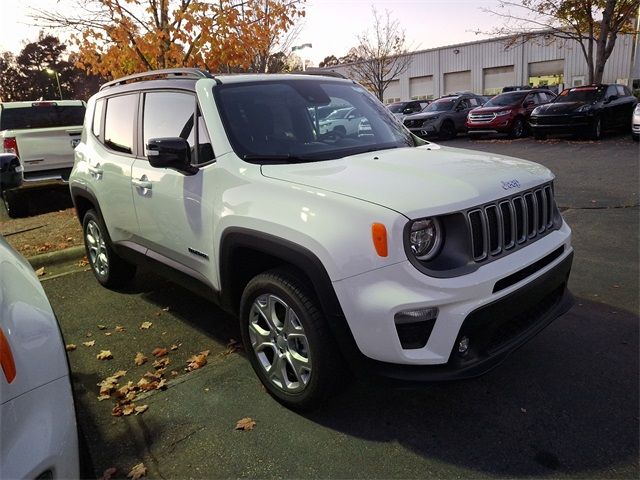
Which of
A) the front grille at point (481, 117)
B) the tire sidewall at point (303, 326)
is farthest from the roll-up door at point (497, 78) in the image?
the tire sidewall at point (303, 326)

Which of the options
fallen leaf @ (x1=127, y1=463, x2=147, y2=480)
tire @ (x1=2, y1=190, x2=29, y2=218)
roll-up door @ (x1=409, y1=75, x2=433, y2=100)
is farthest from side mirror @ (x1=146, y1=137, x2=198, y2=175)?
roll-up door @ (x1=409, y1=75, x2=433, y2=100)

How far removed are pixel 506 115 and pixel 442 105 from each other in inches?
130

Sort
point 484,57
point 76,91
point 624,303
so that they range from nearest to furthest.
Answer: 1. point 624,303
2. point 484,57
3. point 76,91

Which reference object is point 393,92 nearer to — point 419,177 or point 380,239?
point 419,177

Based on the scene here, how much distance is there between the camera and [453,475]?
8.23ft

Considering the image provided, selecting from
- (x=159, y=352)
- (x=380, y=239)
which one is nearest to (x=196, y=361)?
(x=159, y=352)

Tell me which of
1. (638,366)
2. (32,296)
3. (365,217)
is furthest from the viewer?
(638,366)

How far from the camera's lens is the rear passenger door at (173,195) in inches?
134

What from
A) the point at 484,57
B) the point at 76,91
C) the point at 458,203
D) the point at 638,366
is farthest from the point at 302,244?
the point at 76,91

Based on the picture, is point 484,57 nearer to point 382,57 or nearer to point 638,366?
point 382,57

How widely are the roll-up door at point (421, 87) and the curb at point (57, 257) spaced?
4876 cm

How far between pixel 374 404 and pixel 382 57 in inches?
1419

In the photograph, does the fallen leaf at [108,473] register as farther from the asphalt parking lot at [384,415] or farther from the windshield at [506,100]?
the windshield at [506,100]

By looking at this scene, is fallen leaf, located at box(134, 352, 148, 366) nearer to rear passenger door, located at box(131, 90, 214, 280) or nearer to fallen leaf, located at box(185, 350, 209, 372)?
fallen leaf, located at box(185, 350, 209, 372)
